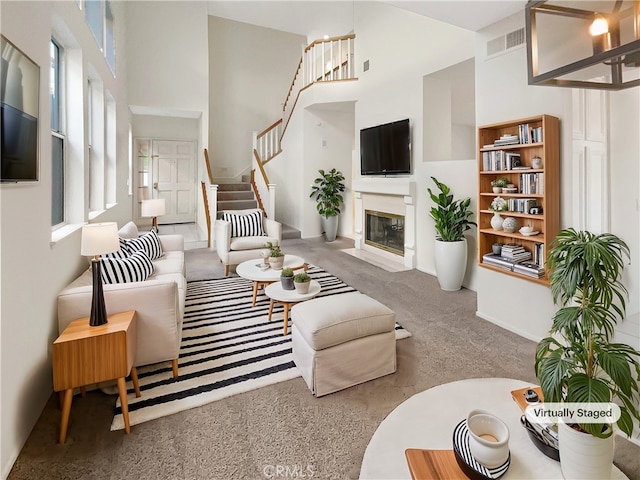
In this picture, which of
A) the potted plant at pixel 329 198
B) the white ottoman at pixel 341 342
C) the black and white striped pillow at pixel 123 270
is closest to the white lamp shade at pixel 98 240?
the black and white striped pillow at pixel 123 270

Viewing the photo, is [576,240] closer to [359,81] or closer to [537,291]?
[537,291]

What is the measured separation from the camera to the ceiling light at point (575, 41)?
3.82 ft

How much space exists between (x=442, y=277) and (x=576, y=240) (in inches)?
104

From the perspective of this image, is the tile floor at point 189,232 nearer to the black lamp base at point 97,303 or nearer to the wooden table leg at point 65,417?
the black lamp base at point 97,303

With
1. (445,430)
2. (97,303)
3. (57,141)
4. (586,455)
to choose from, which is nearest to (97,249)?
(97,303)

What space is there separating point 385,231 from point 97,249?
4679 millimetres

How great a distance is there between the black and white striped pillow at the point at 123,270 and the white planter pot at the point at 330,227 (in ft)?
15.8

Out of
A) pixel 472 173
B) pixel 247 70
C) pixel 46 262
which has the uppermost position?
pixel 247 70

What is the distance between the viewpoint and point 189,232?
7.80m

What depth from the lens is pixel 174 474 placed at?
1.57 m

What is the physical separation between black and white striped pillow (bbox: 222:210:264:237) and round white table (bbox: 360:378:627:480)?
4.09m

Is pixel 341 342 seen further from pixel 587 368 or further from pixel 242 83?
pixel 242 83

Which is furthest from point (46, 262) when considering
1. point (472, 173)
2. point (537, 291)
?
point (472, 173)

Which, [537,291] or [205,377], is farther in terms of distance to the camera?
[537,291]
